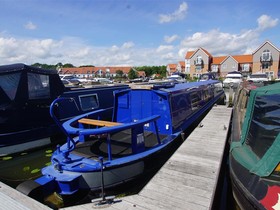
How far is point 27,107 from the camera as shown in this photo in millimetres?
6977

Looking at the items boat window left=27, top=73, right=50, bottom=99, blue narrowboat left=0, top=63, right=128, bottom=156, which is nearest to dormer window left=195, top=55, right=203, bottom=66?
blue narrowboat left=0, top=63, right=128, bottom=156

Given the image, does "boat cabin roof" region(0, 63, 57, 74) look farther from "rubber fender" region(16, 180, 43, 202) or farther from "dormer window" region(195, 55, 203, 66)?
"dormer window" region(195, 55, 203, 66)

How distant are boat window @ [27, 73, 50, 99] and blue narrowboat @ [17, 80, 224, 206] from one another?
7.46 ft

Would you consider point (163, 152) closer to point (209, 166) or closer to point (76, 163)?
point (209, 166)

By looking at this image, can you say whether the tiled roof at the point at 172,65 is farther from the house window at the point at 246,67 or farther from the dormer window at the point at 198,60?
the house window at the point at 246,67

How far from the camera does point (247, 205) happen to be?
3.20 m

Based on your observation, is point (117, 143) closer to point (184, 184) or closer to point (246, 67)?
point (184, 184)

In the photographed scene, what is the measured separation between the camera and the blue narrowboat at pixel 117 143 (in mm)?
4231

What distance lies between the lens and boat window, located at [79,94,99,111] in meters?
8.88

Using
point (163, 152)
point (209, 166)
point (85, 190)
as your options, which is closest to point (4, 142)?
point (85, 190)

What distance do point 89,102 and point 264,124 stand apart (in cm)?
685

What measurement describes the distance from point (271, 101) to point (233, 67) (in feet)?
187

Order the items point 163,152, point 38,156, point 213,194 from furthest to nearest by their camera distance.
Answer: point 38,156
point 163,152
point 213,194

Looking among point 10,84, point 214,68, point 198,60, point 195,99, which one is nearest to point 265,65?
point 214,68
